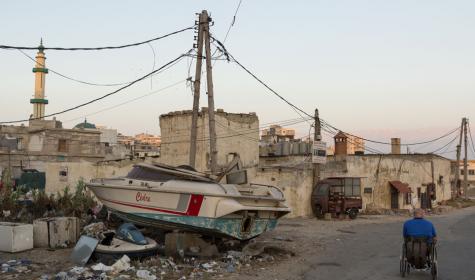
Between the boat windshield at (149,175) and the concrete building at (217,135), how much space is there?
584 inches

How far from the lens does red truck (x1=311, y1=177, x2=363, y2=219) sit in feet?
76.8

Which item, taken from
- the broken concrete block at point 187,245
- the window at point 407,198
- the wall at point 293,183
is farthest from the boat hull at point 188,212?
the window at point 407,198

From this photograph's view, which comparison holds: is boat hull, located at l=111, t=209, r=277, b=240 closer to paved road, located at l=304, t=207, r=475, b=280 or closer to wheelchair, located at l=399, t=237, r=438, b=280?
paved road, located at l=304, t=207, r=475, b=280

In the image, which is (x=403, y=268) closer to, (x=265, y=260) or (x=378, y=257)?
(x=378, y=257)

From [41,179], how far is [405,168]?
23.4 m

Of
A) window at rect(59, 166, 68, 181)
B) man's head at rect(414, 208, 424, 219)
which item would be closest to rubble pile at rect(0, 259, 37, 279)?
man's head at rect(414, 208, 424, 219)

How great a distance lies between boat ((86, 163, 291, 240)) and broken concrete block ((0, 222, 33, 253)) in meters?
2.31

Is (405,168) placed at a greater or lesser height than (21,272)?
greater

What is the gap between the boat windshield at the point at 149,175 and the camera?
12367 mm

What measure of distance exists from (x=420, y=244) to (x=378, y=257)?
308 centimetres

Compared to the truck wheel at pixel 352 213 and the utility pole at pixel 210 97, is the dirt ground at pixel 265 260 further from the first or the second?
the truck wheel at pixel 352 213

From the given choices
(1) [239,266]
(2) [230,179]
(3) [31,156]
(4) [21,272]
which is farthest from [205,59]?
(3) [31,156]

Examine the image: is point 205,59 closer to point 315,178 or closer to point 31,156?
point 315,178

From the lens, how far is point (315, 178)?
24.6m
